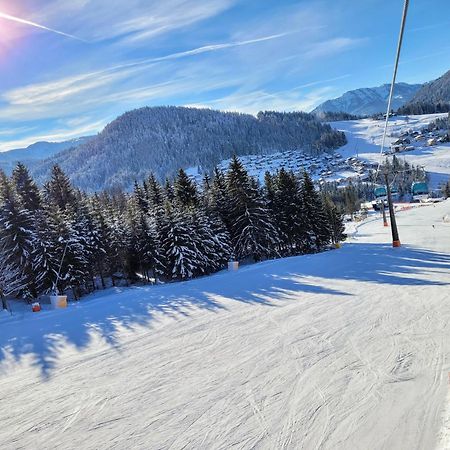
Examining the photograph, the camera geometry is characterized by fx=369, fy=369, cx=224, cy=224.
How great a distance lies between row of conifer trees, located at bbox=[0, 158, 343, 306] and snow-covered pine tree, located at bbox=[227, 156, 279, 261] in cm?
10

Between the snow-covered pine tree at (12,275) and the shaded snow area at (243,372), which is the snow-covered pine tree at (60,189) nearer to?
the snow-covered pine tree at (12,275)

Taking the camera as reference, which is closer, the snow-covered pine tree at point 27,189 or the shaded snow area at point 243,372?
the shaded snow area at point 243,372

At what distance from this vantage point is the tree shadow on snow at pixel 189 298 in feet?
32.5

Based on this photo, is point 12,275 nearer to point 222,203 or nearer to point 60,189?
point 222,203

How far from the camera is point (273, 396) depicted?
6.12m

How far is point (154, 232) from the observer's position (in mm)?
35062

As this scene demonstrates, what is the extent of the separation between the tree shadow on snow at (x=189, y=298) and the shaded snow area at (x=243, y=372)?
9cm

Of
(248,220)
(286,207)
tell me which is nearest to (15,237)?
(248,220)

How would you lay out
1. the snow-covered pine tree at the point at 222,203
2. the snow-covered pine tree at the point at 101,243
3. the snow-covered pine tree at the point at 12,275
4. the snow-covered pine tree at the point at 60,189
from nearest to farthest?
1. the snow-covered pine tree at the point at 12,275
2. the snow-covered pine tree at the point at 101,243
3. the snow-covered pine tree at the point at 222,203
4. the snow-covered pine tree at the point at 60,189

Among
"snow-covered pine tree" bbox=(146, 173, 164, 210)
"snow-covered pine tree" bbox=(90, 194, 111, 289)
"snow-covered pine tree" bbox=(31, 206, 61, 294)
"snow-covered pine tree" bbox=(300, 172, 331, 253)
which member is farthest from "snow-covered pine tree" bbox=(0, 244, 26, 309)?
"snow-covered pine tree" bbox=(300, 172, 331, 253)

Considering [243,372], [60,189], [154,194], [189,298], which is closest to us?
[243,372]

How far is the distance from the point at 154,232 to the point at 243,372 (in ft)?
95.2

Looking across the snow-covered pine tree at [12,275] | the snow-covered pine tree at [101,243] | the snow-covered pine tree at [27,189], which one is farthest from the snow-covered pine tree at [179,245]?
the snow-covered pine tree at [27,189]

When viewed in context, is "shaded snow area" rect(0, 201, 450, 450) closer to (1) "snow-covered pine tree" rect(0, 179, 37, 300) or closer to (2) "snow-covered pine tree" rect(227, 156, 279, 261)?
(1) "snow-covered pine tree" rect(0, 179, 37, 300)
